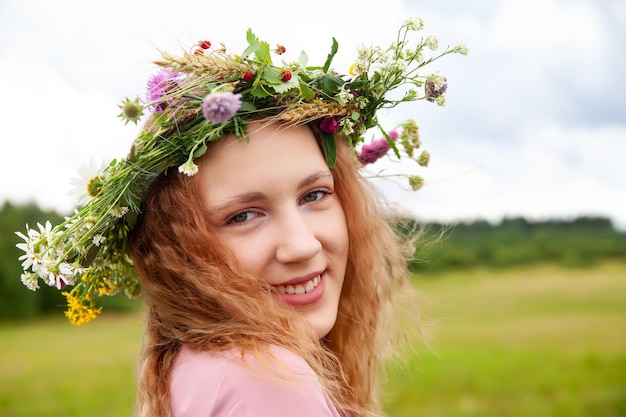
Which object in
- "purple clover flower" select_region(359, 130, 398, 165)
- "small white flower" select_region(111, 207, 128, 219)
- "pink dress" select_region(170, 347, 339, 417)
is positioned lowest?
"pink dress" select_region(170, 347, 339, 417)

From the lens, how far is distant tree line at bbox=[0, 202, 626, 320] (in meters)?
30.6

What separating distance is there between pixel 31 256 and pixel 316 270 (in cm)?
116

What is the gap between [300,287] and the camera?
265 centimetres

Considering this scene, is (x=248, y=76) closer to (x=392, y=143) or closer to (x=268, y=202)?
(x=268, y=202)

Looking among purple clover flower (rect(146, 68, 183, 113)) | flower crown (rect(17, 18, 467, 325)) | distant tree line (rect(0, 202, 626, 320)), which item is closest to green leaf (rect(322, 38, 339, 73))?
flower crown (rect(17, 18, 467, 325))

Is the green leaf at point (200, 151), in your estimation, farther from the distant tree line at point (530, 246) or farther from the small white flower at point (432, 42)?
the distant tree line at point (530, 246)

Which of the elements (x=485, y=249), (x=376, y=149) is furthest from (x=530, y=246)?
(x=376, y=149)

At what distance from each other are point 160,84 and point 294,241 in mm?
831

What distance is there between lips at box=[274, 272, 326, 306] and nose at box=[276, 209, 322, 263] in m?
0.13

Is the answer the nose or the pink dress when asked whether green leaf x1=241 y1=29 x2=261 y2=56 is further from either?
the pink dress

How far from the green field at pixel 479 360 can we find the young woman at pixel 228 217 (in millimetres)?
950

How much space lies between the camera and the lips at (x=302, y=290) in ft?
8.53

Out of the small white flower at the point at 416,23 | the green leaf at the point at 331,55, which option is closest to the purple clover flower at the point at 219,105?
the green leaf at the point at 331,55

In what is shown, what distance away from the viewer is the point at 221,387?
2066 millimetres
